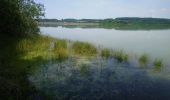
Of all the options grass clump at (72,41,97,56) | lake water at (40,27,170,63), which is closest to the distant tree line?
grass clump at (72,41,97,56)

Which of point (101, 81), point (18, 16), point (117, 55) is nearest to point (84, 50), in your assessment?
point (117, 55)

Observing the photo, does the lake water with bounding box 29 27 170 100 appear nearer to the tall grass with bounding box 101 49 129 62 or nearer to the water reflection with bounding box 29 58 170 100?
the water reflection with bounding box 29 58 170 100

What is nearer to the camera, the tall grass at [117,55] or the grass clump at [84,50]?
the tall grass at [117,55]

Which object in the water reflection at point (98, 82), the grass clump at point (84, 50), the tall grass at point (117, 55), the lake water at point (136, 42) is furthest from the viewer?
the lake water at point (136, 42)

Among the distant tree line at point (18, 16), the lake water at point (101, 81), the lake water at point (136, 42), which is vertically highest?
the distant tree line at point (18, 16)

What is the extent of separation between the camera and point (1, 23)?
70.2 feet

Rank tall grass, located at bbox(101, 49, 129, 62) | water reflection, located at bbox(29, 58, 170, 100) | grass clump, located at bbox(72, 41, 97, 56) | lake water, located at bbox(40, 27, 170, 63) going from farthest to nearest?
lake water, located at bbox(40, 27, 170, 63) → grass clump, located at bbox(72, 41, 97, 56) → tall grass, located at bbox(101, 49, 129, 62) → water reflection, located at bbox(29, 58, 170, 100)

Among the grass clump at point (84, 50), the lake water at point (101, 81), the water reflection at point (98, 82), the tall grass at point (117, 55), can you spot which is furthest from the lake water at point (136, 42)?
the water reflection at point (98, 82)

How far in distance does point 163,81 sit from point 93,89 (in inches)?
139

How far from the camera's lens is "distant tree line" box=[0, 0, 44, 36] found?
839 inches

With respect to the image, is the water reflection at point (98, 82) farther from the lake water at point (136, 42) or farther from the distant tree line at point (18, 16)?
the distant tree line at point (18, 16)

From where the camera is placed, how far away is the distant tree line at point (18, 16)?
69.9ft

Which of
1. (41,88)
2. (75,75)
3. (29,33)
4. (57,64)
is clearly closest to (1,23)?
(29,33)

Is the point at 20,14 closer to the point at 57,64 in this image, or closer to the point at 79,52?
the point at 79,52
